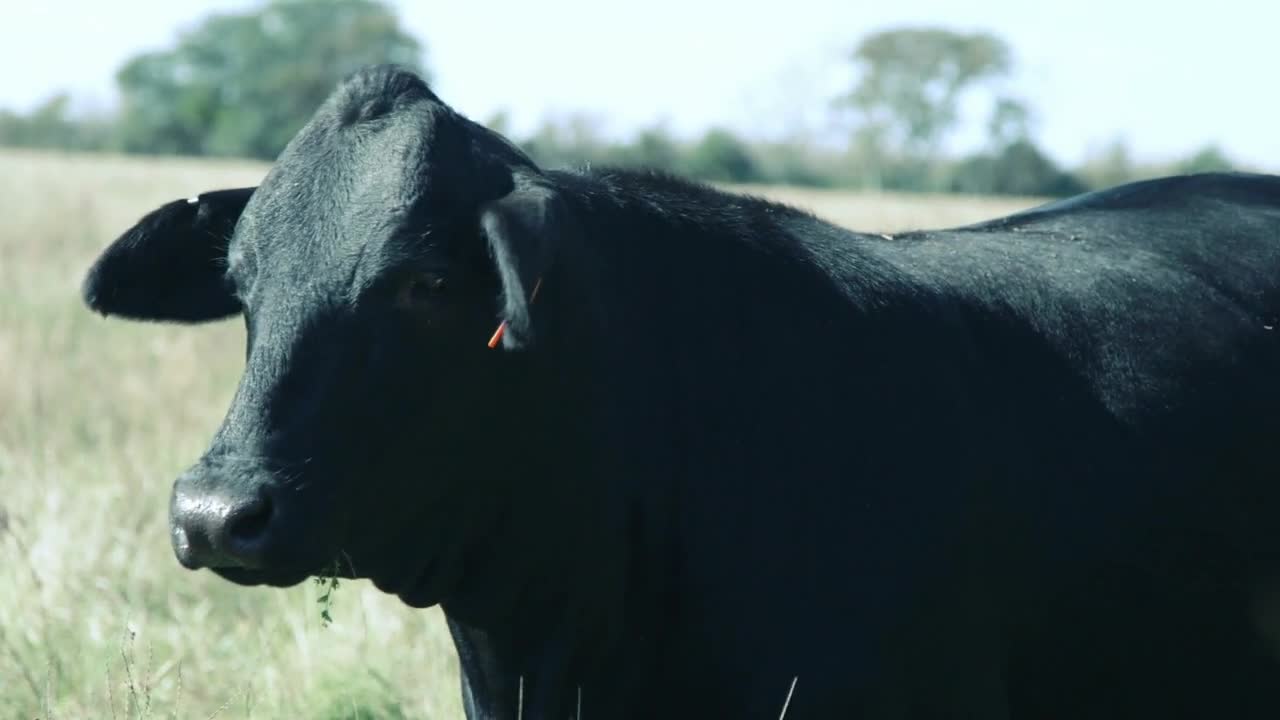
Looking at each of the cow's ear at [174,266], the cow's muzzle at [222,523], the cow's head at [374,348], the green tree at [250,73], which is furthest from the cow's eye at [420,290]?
the green tree at [250,73]

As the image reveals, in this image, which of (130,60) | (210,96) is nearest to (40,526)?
(210,96)

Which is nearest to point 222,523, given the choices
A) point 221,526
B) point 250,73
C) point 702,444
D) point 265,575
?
point 221,526

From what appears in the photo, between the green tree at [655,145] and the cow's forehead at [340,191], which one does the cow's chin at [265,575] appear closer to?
the cow's forehead at [340,191]

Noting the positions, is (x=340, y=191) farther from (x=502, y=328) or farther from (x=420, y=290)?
(x=502, y=328)

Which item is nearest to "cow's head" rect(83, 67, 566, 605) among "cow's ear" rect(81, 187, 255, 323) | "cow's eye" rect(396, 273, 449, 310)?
"cow's eye" rect(396, 273, 449, 310)

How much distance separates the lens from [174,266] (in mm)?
3996

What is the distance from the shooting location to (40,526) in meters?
6.24

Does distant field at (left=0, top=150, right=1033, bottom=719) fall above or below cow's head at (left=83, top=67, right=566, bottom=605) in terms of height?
below

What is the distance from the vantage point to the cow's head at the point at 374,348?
10.0ft

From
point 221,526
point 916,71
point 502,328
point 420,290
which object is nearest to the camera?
point 221,526

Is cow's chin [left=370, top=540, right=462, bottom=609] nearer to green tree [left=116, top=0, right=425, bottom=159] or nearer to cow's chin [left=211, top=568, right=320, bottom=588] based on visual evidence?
cow's chin [left=211, top=568, right=320, bottom=588]

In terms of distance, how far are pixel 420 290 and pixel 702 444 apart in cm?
73

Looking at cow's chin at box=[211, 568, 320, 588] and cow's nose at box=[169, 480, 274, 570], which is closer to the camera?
cow's nose at box=[169, 480, 274, 570]

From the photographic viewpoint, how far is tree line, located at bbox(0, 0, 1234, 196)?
32.0 m
